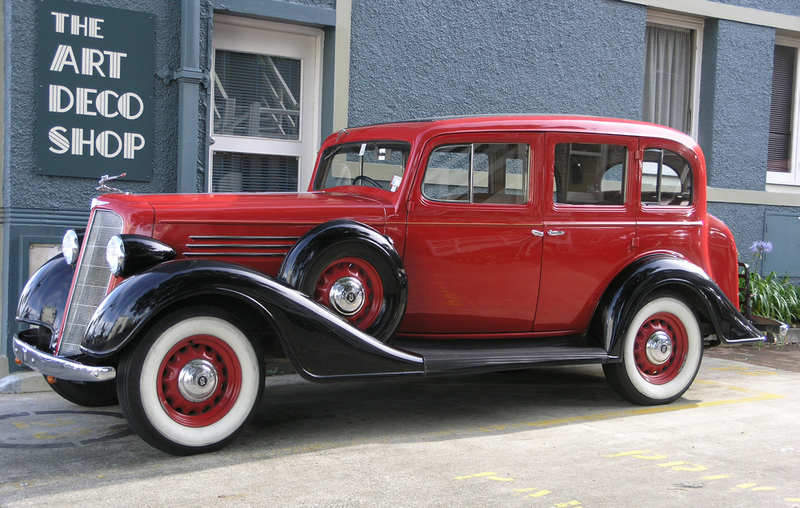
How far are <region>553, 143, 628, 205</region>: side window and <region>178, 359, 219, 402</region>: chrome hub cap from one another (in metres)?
2.43

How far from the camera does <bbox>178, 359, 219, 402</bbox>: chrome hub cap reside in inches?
140

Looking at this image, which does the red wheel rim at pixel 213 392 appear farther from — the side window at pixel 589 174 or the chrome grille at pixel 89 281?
the side window at pixel 589 174

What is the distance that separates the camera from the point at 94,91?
576 centimetres

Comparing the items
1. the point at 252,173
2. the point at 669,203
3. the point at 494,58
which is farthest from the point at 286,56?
the point at 669,203

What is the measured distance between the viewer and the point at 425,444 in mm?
3902

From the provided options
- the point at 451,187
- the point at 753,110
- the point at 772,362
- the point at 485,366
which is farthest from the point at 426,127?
the point at 753,110

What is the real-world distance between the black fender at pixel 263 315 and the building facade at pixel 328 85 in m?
2.59

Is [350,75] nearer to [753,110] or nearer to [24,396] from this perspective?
[24,396]

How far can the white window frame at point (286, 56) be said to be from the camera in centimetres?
653

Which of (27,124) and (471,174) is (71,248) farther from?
(471,174)

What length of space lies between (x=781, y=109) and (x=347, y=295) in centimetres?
778

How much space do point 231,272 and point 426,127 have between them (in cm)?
172

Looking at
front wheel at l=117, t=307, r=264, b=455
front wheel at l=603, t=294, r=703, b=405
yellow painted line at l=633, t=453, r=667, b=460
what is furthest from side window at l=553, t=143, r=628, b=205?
front wheel at l=117, t=307, r=264, b=455

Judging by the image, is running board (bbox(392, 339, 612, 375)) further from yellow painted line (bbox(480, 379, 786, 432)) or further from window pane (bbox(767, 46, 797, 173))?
window pane (bbox(767, 46, 797, 173))
